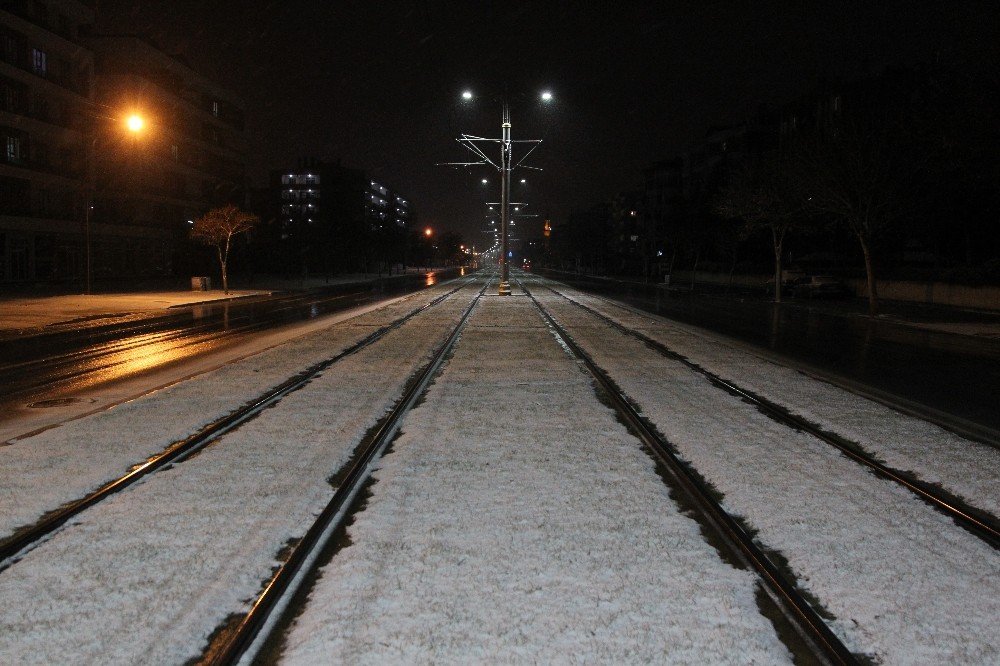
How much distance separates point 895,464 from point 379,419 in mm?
5657

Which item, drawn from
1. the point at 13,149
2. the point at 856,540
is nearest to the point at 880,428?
the point at 856,540

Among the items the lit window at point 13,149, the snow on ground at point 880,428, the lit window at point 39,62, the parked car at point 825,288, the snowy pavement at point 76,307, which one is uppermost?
the lit window at point 39,62

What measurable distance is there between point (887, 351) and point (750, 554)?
1529 centimetres

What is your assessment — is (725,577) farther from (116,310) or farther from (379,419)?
(116,310)

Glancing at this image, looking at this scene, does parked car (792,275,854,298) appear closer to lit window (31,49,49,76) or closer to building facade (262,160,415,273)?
building facade (262,160,415,273)

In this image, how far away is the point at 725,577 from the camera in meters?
4.64

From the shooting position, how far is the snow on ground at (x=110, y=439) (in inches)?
247

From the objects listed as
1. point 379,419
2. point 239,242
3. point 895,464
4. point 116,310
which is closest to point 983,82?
point 895,464

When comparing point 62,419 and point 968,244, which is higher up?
point 968,244

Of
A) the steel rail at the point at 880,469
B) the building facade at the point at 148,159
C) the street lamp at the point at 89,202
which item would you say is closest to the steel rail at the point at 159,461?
the steel rail at the point at 880,469

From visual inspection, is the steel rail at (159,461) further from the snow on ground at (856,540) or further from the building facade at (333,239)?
the building facade at (333,239)

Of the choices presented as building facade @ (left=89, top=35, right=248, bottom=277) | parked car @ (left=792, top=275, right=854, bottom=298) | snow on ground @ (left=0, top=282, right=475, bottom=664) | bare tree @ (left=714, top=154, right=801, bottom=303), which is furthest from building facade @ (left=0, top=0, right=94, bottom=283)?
snow on ground @ (left=0, top=282, right=475, bottom=664)

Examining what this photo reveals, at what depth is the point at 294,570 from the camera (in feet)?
15.5

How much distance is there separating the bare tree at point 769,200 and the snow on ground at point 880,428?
2337 cm
